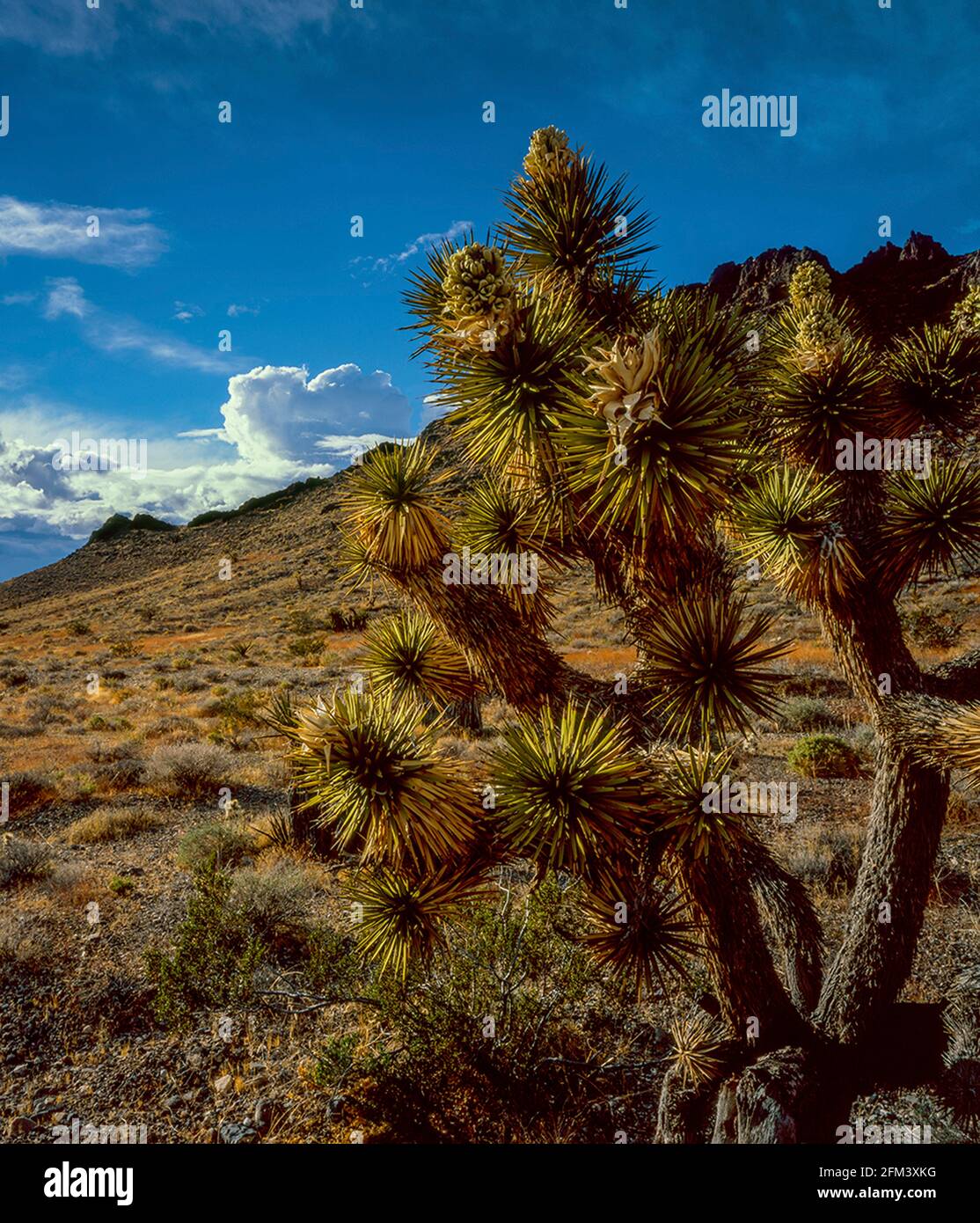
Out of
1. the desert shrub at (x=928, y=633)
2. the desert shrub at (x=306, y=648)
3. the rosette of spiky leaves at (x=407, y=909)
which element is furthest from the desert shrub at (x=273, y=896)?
the desert shrub at (x=306, y=648)

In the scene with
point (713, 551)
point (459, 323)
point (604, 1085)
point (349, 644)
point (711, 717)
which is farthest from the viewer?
point (349, 644)

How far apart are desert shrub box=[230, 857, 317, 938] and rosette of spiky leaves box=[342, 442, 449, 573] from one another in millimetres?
4378

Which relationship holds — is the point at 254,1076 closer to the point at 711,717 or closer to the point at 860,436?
the point at 711,717

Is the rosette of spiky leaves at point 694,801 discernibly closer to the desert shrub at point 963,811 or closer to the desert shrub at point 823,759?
the desert shrub at point 963,811

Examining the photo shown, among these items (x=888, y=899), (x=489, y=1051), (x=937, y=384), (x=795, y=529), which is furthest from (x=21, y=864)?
Answer: (x=937, y=384)

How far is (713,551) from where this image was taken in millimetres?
2883

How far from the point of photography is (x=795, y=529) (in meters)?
2.87

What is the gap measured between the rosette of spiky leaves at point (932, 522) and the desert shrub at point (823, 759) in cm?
775

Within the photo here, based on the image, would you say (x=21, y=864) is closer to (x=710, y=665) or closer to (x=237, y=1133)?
(x=237, y=1133)

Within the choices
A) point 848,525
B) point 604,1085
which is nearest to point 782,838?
point 604,1085

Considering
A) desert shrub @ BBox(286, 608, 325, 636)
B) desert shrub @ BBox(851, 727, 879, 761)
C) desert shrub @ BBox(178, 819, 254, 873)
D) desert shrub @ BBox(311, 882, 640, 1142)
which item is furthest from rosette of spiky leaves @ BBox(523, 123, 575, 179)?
desert shrub @ BBox(286, 608, 325, 636)

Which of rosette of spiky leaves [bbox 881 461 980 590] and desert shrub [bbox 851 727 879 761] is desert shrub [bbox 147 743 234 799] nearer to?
desert shrub [bbox 851 727 879 761]

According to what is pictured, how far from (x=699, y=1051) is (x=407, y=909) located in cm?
178

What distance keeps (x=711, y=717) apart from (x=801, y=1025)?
2152 millimetres
